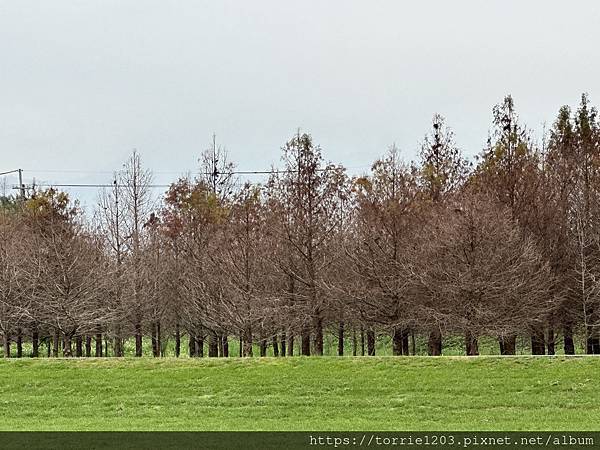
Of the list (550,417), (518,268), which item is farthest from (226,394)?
(518,268)

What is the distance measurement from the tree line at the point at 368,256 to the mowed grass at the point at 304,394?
489 centimetres

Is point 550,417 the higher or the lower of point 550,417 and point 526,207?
the lower

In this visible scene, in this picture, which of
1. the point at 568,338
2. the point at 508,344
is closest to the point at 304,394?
the point at 508,344

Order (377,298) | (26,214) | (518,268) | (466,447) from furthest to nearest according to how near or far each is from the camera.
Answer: (26,214)
(377,298)
(518,268)
(466,447)

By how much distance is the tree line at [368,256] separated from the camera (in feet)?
72.8

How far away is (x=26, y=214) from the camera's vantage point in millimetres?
28047

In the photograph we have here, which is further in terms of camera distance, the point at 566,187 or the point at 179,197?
the point at 179,197

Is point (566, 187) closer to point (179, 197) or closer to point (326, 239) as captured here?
point (326, 239)

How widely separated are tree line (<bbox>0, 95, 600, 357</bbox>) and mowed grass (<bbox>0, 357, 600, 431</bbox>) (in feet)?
16.0

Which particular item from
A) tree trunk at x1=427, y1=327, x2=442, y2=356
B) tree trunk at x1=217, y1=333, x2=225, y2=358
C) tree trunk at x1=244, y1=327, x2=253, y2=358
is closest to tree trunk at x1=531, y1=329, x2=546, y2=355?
tree trunk at x1=427, y1=327, x2=442, y2=356

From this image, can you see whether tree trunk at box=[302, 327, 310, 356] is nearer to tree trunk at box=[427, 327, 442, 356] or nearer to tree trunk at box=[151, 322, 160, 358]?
tree trunk at box=[427, 327, 442, 356]

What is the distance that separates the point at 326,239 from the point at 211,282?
4.40 metres

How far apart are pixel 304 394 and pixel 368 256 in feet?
26.9

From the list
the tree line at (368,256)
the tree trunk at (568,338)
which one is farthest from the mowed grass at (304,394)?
the tree trunk at (568,338)
